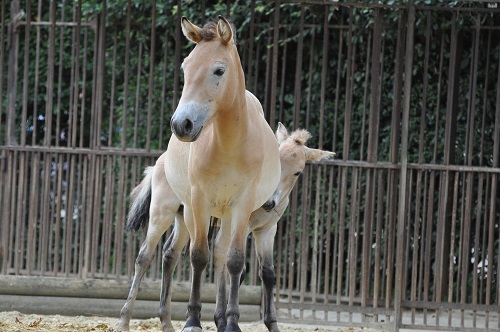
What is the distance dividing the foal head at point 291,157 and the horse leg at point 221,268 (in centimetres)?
77

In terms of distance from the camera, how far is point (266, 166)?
610 centimetres

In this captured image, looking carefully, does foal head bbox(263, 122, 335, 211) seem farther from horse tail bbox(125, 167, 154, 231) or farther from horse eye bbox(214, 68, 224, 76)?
horse eye bbox(214, 68, 224, 76)

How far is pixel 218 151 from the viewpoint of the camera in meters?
5.62

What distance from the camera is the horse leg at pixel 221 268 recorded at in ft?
20.2

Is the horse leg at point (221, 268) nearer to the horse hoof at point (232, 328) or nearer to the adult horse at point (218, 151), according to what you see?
the adult horse at point (218, 151)

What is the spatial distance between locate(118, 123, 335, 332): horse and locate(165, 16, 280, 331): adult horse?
524mm

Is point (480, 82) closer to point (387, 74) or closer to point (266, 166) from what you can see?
point (387, 74)

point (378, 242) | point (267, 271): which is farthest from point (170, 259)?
point (378, 242)

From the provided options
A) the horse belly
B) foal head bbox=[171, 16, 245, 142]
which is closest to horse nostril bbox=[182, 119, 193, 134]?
foal head bbox=[171, 16, 245, 142]

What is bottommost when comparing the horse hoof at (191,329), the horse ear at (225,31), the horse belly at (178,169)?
the horse hoof at (191,329)

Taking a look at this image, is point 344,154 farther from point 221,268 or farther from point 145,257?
point 221,268

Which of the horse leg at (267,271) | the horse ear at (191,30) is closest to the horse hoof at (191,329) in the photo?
the horse leg at (267,271)

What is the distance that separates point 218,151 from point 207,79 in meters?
0.59

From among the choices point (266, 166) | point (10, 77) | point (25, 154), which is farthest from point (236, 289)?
point (10, 77)
